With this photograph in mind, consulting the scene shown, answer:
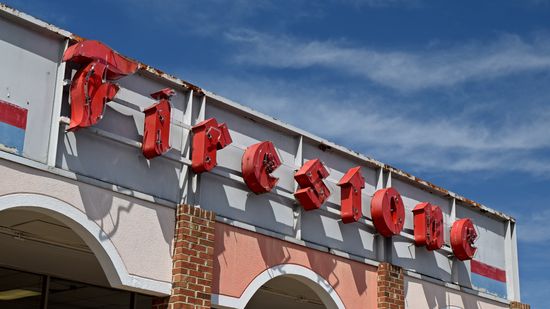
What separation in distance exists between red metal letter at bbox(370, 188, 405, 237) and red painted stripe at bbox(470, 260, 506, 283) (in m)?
3.62

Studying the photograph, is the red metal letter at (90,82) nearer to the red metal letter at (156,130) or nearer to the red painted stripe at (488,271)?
the red metal letter at (156,130)

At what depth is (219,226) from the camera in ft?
51.3

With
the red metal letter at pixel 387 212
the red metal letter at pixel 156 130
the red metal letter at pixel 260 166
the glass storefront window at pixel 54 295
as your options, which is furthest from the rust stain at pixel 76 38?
the red metal letter at pixel 387 212

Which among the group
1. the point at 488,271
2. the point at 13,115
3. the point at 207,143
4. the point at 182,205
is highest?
the point at 207,143

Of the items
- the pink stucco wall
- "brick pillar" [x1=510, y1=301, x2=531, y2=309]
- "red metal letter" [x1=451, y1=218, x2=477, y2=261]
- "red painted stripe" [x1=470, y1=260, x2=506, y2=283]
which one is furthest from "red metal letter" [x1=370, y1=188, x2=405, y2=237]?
"brick pillar" [x1=510, y1=301, x2=531, y2=309]

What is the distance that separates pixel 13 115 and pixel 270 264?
5.67 meters

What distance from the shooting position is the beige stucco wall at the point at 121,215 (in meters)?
12.9

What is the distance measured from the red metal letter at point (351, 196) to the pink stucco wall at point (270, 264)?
875 millimetres

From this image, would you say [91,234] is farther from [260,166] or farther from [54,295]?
[54,295]

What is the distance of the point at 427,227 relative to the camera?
1986 centimetres

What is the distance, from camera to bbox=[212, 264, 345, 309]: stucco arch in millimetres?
15508

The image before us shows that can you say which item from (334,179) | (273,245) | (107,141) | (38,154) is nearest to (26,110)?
(38,154)

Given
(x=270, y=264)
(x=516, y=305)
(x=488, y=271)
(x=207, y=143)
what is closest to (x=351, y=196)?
(x=270, y=264)

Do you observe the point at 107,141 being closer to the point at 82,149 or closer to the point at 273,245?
the point at 82,149
